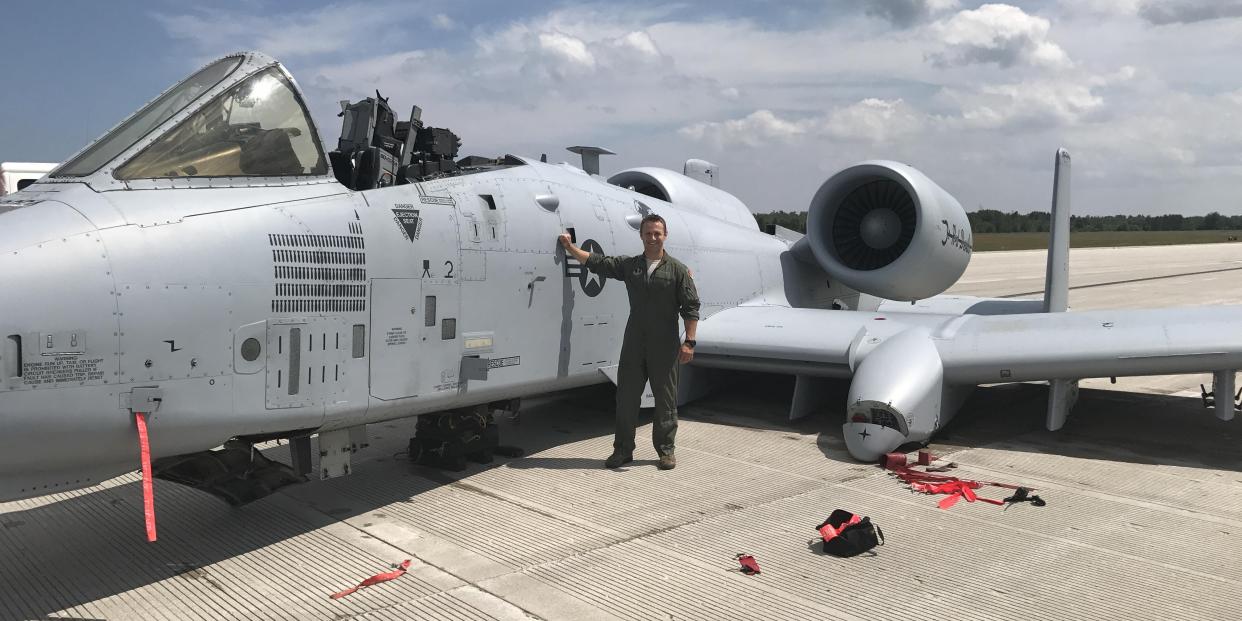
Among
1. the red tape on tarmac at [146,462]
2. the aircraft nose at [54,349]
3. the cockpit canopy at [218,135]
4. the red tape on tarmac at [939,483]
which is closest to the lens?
the aircraft nose at [54,349]

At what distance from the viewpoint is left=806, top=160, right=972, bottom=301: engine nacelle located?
30.1ft

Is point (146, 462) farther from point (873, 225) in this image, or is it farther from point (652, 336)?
point (873, 225)

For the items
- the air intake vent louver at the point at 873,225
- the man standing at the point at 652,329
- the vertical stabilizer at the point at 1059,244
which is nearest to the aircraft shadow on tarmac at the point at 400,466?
the man standing at the point at 652,329

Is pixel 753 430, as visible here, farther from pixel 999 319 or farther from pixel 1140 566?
pixel 1140 566

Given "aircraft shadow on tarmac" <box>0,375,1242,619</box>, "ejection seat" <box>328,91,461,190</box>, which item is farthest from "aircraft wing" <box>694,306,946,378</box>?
"ejection seat" <box>328,91,461,190</box>

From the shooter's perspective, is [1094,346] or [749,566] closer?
[749,566]

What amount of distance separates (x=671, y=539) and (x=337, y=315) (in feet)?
7.28

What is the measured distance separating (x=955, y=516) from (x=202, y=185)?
15.3 ft

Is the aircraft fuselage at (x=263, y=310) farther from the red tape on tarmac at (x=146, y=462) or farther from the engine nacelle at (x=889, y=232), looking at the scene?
the engine nacelle at (x=889, y=232)

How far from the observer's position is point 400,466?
259 inches

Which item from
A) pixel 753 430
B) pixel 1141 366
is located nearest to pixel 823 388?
pixel 753 430

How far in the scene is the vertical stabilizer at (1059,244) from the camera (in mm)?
8695

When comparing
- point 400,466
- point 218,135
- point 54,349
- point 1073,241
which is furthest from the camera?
point 1073,241

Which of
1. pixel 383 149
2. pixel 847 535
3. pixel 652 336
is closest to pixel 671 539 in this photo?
pixel 847 535
